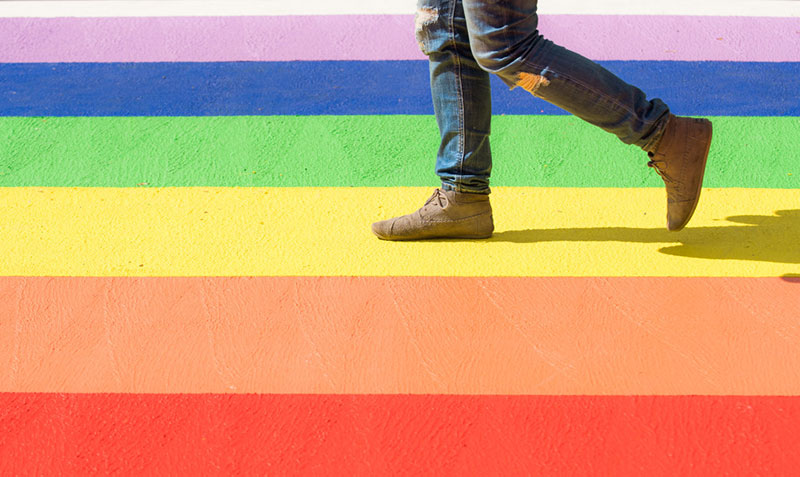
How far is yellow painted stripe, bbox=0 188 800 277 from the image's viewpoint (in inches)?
100

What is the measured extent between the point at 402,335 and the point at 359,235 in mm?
633

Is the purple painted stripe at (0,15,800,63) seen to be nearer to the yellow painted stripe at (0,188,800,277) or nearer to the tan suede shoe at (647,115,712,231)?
the yellow painted stripe at (0,188,800,277)

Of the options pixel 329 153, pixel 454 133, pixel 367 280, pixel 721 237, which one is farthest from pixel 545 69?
pixel 329 153

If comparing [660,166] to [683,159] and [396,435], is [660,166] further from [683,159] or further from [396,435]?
[396,435]

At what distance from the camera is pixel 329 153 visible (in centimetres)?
341

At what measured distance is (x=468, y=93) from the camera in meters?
2.58

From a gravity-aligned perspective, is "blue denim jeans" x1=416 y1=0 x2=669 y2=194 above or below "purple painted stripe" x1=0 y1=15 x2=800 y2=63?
above

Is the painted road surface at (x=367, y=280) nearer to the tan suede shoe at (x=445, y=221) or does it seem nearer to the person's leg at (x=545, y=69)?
the tan suede shoe at (x=445, y=221)

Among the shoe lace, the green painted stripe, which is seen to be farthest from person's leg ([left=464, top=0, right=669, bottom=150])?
the green painted stripe

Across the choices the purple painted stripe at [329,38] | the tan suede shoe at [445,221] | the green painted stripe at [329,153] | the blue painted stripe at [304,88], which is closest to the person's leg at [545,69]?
the tan suede shoe at [445,221]

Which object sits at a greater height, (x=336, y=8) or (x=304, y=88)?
(x=336, y=8)

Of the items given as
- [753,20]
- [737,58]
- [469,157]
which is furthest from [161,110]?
[753,20]

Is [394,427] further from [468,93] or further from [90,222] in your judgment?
[90,222]

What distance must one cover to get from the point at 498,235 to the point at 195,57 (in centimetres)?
233
